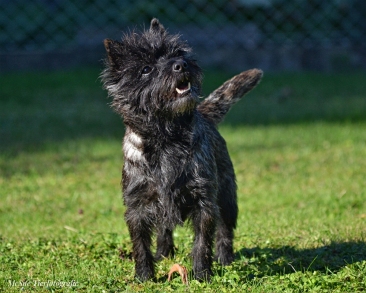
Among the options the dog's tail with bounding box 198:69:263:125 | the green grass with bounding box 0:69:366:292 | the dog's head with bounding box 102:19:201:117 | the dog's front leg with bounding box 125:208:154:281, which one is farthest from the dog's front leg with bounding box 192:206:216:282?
the dog's tail with bounding box 198:69:263:125

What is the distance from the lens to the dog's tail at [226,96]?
6.60 meters

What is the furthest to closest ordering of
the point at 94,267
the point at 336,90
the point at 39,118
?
the point at 336,90 < the point at 39,118 < the point at 94,267

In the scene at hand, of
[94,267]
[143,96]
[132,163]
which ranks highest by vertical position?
[143,96]

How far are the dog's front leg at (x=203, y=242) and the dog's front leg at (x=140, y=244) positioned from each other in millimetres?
347

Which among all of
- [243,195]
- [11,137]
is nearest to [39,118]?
[11,137]

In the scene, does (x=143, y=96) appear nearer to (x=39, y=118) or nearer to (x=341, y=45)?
(x=39, y=118)

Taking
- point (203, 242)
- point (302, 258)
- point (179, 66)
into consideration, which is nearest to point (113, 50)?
point (179, 66)

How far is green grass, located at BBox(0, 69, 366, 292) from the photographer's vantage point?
18.3 feet

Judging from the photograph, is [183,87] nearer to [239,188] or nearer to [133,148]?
[133,148]

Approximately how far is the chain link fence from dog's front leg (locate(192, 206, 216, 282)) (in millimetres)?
11021

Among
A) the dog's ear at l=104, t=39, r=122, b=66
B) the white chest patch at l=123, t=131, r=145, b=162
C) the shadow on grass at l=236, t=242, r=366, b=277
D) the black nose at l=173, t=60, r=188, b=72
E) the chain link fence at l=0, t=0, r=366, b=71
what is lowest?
the shadow on grass at l=236, t=242, r=366, b=277

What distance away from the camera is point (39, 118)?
12984mm

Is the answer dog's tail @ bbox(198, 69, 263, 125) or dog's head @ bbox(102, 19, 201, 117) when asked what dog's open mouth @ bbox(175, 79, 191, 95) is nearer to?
dog's head @ bbox(102, 19, 201, 117)

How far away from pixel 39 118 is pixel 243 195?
211 inches
